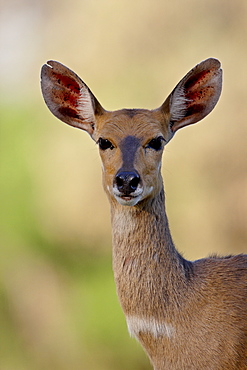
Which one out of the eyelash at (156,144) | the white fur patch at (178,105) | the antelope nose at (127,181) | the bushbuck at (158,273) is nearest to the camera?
the antelope nose at (127,181)

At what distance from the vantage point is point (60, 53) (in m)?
18.3

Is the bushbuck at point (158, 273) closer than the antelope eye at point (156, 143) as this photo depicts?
Yes

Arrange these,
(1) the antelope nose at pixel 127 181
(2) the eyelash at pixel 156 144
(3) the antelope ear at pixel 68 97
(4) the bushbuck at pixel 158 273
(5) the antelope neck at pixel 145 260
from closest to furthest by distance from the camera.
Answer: (1) the antelope nose at pixel 127 181
(4) the bushbuck at pixel 158 273
(5) the antelope neck at pixel 145 260
(2) the eyelash at pixel 156 144
(3) the antelope ear at pixel 68 97

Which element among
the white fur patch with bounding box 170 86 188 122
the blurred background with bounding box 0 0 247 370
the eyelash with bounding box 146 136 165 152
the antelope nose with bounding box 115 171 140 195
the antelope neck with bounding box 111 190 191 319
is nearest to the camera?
the antelope nose with bounding box 115 171 140 195

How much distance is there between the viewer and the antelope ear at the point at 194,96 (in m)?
6.64

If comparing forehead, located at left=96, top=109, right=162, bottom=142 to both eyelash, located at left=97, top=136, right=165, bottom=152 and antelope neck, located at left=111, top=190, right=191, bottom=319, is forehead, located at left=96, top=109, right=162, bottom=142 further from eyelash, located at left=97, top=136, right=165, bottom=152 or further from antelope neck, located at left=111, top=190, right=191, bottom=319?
antelope neck, located at left=111, top=190, right=191, bottom=319

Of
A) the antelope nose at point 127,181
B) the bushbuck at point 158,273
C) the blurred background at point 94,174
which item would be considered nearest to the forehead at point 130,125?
the bushbuck at point 158,273

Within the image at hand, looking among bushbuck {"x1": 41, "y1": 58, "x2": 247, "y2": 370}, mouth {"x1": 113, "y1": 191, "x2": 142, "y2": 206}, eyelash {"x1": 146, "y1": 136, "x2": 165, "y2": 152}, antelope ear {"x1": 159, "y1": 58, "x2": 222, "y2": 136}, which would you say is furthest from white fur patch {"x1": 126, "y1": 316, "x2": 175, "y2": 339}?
antelope ear {"x1": 159, "y1": 58, "x2": 222, "y2": 136}

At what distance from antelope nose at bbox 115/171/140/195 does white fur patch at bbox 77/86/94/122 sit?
109cm

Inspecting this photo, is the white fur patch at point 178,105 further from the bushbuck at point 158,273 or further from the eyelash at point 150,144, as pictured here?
the eyelash at point 150,144

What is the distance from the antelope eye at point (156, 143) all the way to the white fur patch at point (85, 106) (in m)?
0.72

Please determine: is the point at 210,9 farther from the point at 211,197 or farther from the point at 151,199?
the point at 151,199

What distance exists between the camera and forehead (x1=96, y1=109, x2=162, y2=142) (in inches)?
248

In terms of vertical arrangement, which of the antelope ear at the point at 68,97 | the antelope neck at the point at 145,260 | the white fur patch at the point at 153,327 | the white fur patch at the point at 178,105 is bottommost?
the white fur patch at the point at 153,327
